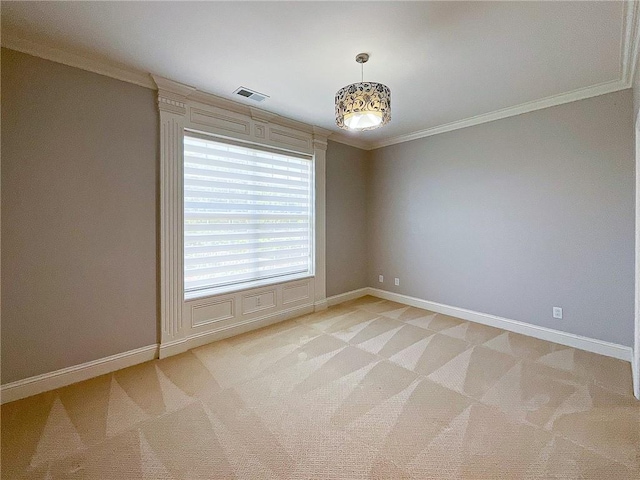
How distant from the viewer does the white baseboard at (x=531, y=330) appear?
113 inches

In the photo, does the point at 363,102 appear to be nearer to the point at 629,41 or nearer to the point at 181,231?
the point at 629,41

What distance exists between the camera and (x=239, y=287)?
3520 millimetres

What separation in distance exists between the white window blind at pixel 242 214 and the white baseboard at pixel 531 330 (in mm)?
1927

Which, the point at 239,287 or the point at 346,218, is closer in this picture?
the point at 239,287

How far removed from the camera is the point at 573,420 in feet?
6.40

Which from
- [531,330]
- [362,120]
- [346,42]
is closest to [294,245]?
[362,120]

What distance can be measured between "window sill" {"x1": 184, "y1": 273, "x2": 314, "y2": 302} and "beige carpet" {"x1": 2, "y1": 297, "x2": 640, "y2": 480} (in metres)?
0.60

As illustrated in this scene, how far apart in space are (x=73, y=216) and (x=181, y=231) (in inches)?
34.2

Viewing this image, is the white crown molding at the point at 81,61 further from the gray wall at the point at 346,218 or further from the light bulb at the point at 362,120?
the gray wall at the point at 346,218

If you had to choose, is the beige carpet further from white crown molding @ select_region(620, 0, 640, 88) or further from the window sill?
white crown molding @ select_region(620, 0, 640, 88)

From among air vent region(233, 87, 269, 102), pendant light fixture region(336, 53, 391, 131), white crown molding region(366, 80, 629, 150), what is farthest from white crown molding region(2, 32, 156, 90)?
white crown molding region(366, 80, 629, 150)

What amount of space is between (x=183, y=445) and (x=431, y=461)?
4.89 ft

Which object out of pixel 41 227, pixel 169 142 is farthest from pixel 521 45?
pixel 41 227

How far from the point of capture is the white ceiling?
6.11 ft
